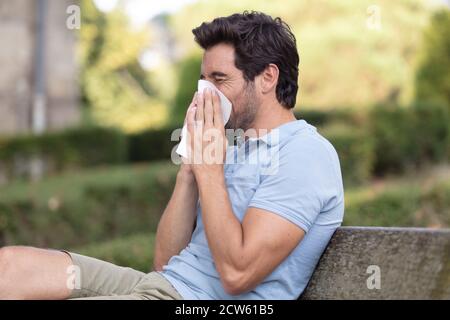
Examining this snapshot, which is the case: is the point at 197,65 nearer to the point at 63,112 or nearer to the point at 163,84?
the point at 63,112

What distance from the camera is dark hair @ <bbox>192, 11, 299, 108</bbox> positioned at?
3.02 m

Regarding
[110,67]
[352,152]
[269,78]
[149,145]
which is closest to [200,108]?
[269,78]

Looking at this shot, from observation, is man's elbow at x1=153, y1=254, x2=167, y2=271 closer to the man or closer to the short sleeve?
the man

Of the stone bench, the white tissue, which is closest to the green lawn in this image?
the white tissue

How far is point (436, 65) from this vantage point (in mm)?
18016

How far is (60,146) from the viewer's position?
38.7 feet

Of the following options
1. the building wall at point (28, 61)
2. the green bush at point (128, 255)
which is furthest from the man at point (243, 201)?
the building wall at point (28, 61)

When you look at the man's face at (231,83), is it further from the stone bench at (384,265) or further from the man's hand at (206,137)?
the stone bench at (384,265)

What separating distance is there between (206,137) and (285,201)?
1.16 ft

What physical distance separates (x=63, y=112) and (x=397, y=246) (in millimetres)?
12859

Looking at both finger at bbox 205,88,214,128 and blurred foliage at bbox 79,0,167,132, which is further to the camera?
blurred foliage at bbox 79,0,167,132

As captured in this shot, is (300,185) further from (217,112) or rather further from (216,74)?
(216,74)

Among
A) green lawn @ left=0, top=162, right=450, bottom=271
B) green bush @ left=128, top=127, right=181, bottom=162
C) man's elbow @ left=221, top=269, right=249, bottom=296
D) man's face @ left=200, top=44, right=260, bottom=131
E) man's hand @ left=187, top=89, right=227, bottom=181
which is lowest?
green bush @ left=128, top=127, right=181, bottom=162

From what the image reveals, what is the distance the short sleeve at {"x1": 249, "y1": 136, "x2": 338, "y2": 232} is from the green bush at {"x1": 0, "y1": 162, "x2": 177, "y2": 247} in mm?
4974
